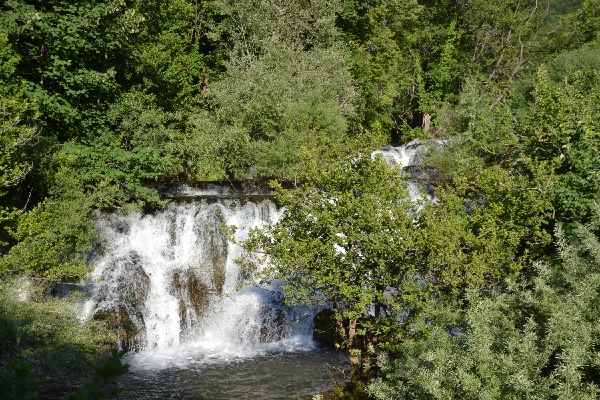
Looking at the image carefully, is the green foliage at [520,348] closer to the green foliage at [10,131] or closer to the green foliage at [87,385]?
the green foliage at [87,385]

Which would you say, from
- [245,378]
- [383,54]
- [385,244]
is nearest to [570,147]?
[385,244]

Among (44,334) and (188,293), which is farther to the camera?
(188,293)

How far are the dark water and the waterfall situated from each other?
1512 mm

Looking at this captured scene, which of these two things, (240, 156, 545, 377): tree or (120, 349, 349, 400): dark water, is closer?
(240, 156, 545, 377): tree

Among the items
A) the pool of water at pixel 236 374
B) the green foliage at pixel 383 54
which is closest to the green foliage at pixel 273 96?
the green foliage at pixel 383 54

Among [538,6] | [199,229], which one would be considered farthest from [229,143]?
[538,6]

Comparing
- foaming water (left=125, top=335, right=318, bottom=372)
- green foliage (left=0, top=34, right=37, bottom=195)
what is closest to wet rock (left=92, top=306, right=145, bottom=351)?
foaming water (left=125, top=335, right=318, bottom=372)

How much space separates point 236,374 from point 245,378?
47 centimetres

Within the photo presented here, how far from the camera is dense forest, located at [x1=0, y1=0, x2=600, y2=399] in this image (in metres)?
10.1

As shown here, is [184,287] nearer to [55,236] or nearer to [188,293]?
[188,293]

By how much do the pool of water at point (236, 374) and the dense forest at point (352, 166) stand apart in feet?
5.98

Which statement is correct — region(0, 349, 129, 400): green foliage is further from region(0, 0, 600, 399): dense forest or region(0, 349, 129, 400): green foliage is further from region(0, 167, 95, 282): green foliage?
region(0, 167, 95, 282): green foliage

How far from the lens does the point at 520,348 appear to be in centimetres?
787

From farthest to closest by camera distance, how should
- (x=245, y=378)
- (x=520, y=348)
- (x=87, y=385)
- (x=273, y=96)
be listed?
(x=273, y=96) → (x=245, y=378) → (x=520, y=348) → (x=87, y=385)
